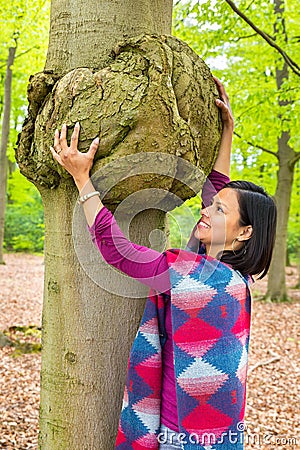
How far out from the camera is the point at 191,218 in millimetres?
2086

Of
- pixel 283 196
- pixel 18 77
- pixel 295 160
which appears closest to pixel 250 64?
pixel 295 160

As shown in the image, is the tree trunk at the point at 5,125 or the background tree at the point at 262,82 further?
the tree trunk at the point at 5,125

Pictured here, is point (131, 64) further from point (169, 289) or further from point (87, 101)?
point (169, 289)

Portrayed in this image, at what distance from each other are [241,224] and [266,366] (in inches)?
217

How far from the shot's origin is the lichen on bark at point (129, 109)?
1.92 metres

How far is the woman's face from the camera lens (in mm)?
2023

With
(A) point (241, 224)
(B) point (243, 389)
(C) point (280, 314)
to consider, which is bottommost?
(C) point (280, 314)

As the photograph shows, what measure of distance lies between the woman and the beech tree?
0.13 m

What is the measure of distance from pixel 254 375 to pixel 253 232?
505 centimetres

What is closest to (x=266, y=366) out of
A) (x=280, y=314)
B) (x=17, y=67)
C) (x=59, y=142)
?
(x=280, y=314)

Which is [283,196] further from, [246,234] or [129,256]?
[129,256]

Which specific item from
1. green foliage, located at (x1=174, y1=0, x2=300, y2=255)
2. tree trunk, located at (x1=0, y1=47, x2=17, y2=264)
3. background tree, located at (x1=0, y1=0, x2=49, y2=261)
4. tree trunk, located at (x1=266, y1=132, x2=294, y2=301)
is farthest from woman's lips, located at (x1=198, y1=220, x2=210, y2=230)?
tree trunk, located at (x1=0, y1=47, x2=17, y2=264)

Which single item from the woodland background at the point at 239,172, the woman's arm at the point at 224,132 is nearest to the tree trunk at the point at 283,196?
the woodland background at the point at 239,172

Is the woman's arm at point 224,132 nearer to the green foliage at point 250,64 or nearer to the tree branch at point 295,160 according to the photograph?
the green foliage at point 250,64
